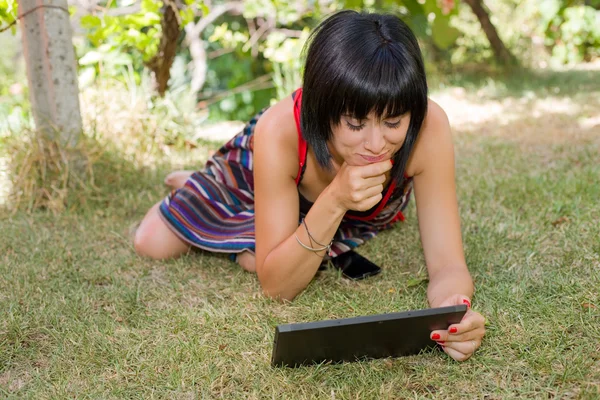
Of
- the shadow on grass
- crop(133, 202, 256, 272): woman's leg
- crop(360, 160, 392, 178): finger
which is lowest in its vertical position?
the shadow on grass

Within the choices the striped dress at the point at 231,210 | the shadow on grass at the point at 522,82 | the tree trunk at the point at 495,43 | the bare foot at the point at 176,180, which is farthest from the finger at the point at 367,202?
the tree trunk at the point at 495,43

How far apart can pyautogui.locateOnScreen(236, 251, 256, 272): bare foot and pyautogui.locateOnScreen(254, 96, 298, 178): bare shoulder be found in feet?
1.46

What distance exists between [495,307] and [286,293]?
2.18 feet

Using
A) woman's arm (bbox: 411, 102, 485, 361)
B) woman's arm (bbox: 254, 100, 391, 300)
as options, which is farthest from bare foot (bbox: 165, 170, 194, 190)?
woman's arm (bbox: 411, 102, 485, 361)

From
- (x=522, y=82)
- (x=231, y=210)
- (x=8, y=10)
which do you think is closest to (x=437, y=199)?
(x=231, y=210)

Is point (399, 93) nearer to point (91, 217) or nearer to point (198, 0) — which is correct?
point (91, 217)

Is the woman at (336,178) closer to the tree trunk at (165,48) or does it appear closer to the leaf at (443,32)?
the tree trunk at (165,48)

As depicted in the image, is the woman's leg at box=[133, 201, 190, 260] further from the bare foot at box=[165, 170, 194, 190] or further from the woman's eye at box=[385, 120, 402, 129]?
the woman's eye at box=[385, 120, 402, 129]

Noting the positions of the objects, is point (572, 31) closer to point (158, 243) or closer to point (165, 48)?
point (165, 48)

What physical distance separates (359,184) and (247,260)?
761mm

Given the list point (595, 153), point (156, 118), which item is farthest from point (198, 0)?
point (595, 153)

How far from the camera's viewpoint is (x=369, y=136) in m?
1.71

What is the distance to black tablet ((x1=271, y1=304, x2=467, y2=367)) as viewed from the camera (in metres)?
1.54

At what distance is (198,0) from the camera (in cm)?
354
